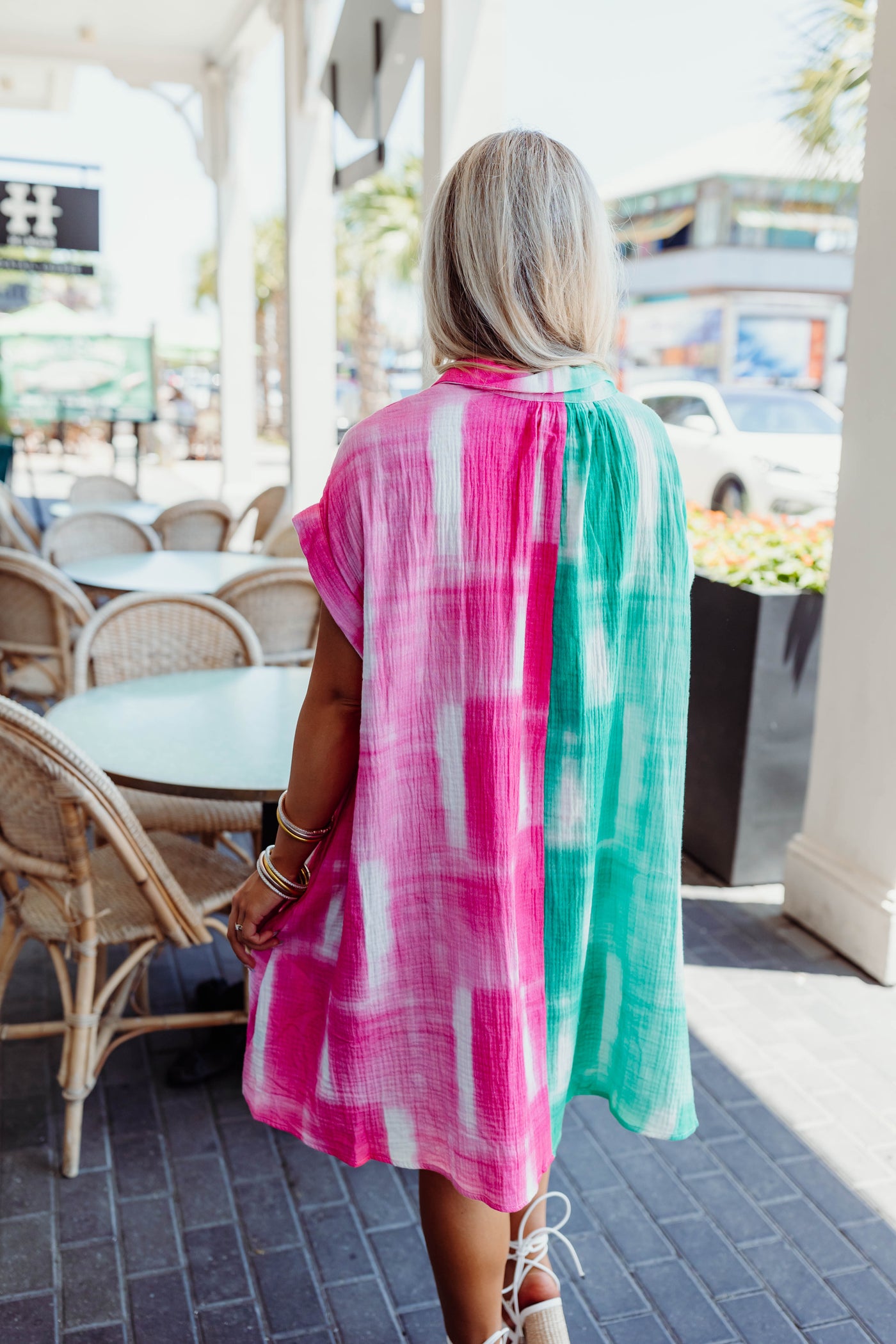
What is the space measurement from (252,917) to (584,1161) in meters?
1.13

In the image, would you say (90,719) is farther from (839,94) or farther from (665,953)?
(839,94)

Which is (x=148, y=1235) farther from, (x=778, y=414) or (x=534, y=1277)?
(x=778, y=414)

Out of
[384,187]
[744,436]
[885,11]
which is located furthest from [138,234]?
[885,11]

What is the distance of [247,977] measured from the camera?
7.50 ft

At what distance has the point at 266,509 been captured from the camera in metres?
5.78

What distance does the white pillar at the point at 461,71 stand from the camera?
3.43 metres

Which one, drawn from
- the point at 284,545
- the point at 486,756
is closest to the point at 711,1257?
the point at 486,756

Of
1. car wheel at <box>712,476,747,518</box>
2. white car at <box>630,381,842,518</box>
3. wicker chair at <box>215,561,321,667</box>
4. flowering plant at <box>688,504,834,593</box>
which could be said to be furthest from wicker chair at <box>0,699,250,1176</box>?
car wheel at <box>712,476,747,518</box>

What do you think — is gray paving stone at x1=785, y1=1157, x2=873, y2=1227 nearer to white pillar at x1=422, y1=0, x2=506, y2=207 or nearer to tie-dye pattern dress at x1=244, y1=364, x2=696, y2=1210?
tie-dye pattern dress at x1=244, y1=364, x2=696, y2=1210

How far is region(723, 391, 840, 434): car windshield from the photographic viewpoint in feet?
35.4

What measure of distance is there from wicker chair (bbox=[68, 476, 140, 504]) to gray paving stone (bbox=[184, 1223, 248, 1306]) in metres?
5.23

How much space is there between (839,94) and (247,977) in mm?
7249

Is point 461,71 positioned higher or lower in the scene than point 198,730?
higher

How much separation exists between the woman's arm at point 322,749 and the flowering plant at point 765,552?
200cm
